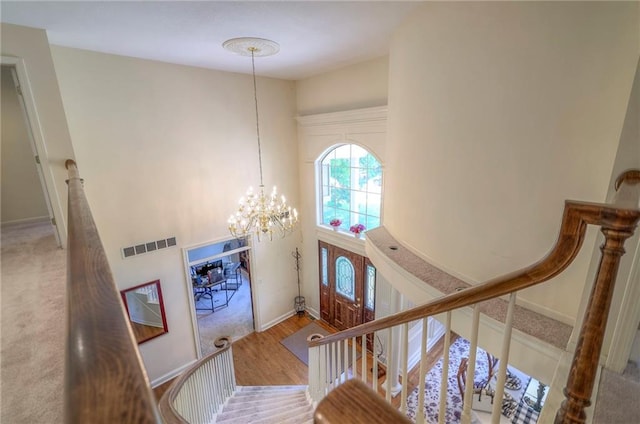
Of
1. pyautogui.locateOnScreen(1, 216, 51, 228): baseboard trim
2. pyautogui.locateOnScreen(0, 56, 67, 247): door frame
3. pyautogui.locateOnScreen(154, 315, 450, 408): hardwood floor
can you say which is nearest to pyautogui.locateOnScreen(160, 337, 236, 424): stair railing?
pyautogui.locateOnScreen(154, 315, 450, 408): hardwood floor

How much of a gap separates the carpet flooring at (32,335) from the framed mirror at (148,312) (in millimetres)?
2314

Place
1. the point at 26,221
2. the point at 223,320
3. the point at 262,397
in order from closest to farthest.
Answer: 1. the point at 262,397
2. the point at 26,221
3. the point at 223,320

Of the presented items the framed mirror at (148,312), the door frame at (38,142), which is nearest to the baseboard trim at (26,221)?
the door frame at (38,142)

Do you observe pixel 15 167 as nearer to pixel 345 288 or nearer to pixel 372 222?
pixel 372 222

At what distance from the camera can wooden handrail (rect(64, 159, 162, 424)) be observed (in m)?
0.31

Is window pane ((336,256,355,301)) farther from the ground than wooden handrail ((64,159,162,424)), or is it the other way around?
wooden handrail ((64,159,162,424))

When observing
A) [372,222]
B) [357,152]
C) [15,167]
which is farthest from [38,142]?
[372,222]

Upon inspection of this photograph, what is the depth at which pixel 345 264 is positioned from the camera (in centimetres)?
589

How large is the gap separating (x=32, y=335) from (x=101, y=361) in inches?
74.2

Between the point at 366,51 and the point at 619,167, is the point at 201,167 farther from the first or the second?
the point at 619,167

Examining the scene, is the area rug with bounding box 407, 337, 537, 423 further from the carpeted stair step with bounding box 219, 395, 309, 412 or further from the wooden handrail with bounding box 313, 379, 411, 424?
the wooden handrail with bounding box 313, 379, 411, 424

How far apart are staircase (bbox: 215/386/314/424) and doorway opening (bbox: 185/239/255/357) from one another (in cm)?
205

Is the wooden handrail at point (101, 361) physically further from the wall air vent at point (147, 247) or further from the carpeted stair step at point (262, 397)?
the wall air vent at point (147, 247)

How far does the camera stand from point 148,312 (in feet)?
16.4
